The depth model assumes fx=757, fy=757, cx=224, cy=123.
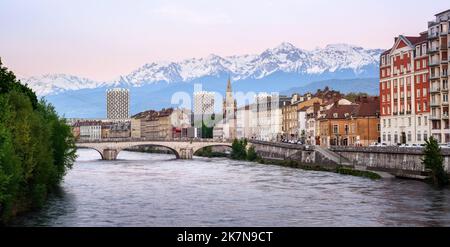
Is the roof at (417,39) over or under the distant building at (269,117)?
over

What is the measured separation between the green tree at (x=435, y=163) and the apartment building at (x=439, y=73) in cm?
2218

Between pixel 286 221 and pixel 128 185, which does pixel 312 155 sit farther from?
pixel 286 221

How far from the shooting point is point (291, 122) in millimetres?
146250

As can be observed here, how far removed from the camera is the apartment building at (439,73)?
80.9 meters

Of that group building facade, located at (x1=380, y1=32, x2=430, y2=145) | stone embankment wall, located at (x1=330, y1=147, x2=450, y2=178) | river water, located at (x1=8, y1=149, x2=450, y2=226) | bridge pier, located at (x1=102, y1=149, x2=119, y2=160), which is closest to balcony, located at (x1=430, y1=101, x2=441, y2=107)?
building facade, located at (x1=380, y1=32, x2=430, y2=145)

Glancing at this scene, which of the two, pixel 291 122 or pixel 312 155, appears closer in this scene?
pixel 312 155

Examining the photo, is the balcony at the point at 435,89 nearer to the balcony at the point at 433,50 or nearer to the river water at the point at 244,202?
the balcony at the point at 433,50

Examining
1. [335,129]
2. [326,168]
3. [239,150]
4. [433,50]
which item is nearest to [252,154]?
[239,150]

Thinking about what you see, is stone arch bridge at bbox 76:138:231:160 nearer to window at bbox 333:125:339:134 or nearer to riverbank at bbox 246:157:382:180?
riverbank at bbox 246:157:382:180

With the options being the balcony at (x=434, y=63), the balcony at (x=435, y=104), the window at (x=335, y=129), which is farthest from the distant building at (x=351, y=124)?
the balcony at (x=434, y=63)

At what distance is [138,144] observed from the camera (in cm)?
13762

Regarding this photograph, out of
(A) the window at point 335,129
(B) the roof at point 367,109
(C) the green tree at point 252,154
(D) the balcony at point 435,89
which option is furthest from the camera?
(C) the green tree at point 252,154
